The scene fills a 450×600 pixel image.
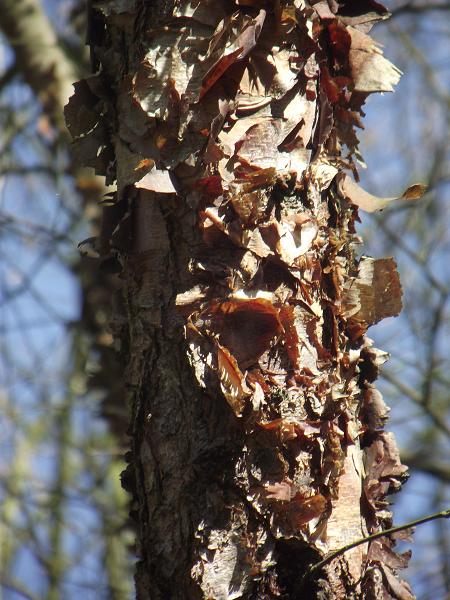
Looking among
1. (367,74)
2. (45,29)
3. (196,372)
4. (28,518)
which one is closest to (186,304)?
(196,372)

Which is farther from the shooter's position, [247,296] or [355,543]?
[247,296]

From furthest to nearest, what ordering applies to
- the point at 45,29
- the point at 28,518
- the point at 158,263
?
the point at 28,518 → the point at 45,29 → the point at 158,263

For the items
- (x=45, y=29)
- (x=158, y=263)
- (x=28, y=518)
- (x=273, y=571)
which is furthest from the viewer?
(x=28, y=518)

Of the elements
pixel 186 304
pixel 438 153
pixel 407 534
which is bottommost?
pixel 407 534

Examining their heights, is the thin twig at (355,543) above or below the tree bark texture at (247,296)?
below

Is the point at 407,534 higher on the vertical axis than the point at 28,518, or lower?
lower

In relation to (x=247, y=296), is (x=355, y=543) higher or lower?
lower

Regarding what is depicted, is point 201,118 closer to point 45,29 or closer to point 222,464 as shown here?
point 222,464

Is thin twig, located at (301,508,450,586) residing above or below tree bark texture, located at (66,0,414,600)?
below
